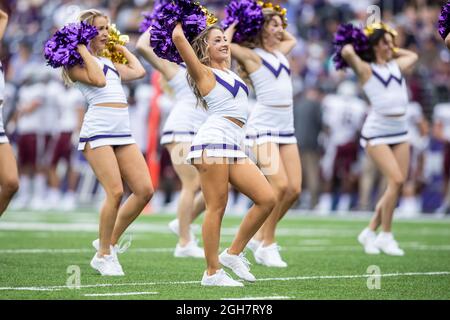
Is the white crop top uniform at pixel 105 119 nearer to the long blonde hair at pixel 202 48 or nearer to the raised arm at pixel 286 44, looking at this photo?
the long blonde hair at pixel 202 48

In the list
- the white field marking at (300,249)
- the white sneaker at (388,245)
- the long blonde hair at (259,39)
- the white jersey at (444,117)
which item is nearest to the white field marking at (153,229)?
the white field marking at (300,249)

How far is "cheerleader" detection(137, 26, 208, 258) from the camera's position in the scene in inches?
328

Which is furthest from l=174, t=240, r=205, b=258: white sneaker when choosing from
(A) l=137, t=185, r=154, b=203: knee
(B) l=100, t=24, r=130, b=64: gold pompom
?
(B) l=100, t=24, r=130, b=64: gold pompom

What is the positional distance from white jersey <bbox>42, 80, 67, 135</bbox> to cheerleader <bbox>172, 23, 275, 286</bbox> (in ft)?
33.5

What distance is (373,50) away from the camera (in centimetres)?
897

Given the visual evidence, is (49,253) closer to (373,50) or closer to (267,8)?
(267,8)

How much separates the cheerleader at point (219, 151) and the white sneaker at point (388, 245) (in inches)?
112

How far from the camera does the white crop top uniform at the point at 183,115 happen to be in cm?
837

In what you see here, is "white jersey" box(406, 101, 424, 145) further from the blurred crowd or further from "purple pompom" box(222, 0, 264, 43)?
"purple pompom" box(222, 0, 264, 43)

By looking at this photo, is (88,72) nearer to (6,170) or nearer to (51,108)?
(6,170)

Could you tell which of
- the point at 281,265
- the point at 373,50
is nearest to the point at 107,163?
the point at 281,265

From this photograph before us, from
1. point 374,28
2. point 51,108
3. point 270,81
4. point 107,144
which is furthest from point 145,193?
point 51,108
